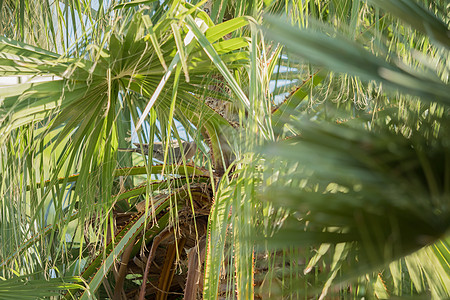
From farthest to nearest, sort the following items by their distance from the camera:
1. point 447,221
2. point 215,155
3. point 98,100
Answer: point 215,155 → point 98,100 → point 447,221

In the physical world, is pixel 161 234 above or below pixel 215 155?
below

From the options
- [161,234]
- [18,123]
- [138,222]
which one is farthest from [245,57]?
[161,234]

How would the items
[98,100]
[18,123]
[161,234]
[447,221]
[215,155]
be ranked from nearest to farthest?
[447,221] → [18,123] → [98,100] → [215,155] → [161,234]

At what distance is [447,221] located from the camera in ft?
0.45

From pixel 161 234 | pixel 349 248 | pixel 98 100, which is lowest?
pixel 161 234

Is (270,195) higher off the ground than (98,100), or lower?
lower

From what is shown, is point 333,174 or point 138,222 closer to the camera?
point 333,174

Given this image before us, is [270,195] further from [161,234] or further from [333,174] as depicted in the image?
[161,234]

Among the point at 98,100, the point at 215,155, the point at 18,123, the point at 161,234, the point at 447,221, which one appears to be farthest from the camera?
the point at 161,234

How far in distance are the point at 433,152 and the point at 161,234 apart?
4.55 feet

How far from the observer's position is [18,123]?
0.94 m

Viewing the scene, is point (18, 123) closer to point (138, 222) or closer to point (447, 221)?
point (138, 222)

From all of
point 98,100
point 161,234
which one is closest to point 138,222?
point 161,234

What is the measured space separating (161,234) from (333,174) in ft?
4.54
